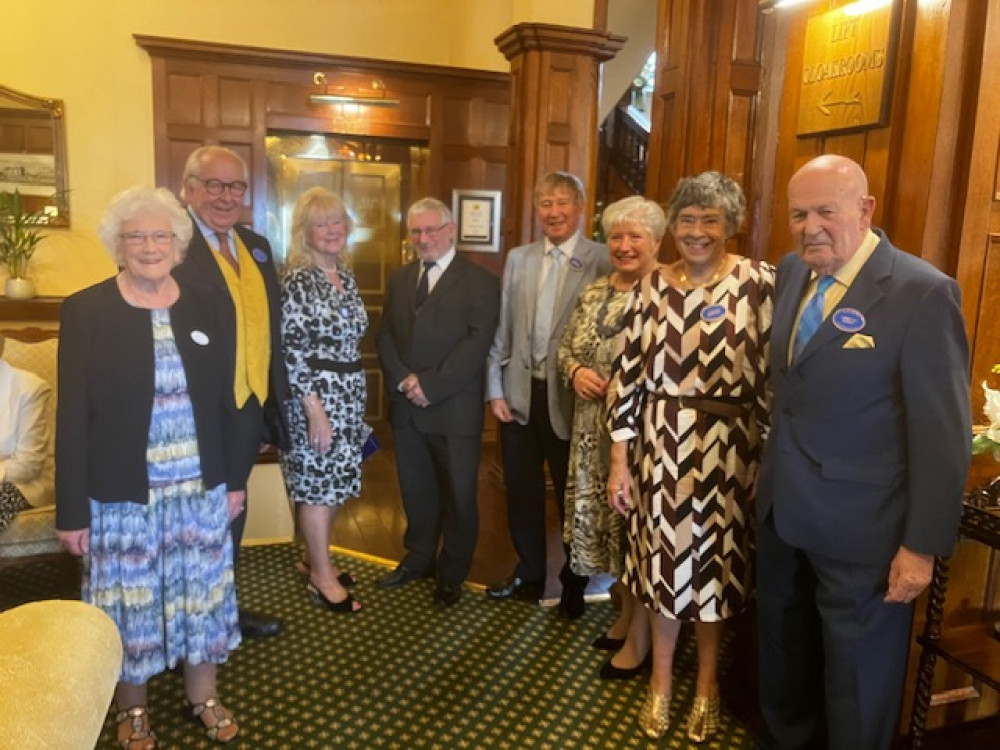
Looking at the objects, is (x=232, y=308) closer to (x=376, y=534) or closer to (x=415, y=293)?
(x=415, y=293)

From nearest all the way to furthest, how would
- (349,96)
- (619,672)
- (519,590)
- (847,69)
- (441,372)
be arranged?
(847,69) < (619,672) < (441,372) < (519,590) < (349,96)

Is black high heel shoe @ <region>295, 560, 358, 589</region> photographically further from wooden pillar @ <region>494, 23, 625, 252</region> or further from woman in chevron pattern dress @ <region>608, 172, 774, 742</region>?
wooden pillar @ <region>494, 23, 625, 252</region>

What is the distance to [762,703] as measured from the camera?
2.13m

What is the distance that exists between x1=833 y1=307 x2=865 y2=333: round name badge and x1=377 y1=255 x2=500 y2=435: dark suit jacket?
147cm

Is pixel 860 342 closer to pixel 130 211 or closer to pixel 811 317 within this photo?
pixel 811 317

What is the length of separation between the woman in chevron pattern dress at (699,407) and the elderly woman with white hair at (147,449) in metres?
1.13

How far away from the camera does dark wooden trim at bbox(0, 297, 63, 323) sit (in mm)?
4957

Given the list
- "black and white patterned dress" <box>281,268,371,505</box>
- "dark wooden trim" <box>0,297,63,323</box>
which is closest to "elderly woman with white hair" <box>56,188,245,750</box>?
"black and white patterned dress" <box>281,268,371,505</box>

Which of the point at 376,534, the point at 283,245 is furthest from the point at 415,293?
the point at 283,245

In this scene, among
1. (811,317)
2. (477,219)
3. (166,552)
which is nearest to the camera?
(811,317)

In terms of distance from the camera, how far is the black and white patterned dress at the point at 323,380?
2758mm

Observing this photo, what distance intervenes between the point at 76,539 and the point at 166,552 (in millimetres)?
211

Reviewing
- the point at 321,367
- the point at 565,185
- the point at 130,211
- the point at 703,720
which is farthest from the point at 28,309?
the point at 703,720

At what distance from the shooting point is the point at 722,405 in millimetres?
2105
